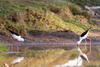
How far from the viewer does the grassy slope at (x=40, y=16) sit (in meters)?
27.3

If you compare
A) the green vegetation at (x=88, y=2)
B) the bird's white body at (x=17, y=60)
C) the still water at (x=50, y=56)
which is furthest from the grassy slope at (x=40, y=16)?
the green vegetation at (x=88, y=2)

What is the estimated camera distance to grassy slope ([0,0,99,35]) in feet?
89.6

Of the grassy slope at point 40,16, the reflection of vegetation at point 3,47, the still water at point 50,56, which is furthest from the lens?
the grassy slope at point 40,16

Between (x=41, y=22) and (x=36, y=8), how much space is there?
5.14ft

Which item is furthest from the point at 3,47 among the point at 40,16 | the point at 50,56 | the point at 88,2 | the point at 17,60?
the point at 88,2

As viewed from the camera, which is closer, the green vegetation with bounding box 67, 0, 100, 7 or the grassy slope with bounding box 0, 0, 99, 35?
the grassy slope with bounding box 0, 0, 99, 35

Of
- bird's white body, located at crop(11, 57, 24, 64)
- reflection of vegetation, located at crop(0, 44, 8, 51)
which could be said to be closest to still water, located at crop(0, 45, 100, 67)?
bird's white body, located at crop(11, 57, 24, 64)

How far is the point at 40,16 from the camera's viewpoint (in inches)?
1129

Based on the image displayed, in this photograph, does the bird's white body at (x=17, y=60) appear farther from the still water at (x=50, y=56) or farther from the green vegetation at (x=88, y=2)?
the green vegetation at (x=88, y=2)

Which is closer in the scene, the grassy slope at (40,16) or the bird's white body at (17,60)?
the bird's white body at (17,60)

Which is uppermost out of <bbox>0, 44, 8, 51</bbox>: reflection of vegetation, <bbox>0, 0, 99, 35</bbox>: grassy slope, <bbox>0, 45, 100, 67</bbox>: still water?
<bbox>0, 45, 100, 67</bbox>: still water

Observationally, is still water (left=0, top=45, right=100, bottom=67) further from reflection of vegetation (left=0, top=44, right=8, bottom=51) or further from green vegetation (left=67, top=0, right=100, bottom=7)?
green vegetation (left=67, top=0, right=100, bottom=7)

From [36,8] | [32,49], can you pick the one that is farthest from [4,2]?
[32,49]

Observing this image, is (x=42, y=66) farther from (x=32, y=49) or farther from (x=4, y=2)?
(x=4, y=2)
